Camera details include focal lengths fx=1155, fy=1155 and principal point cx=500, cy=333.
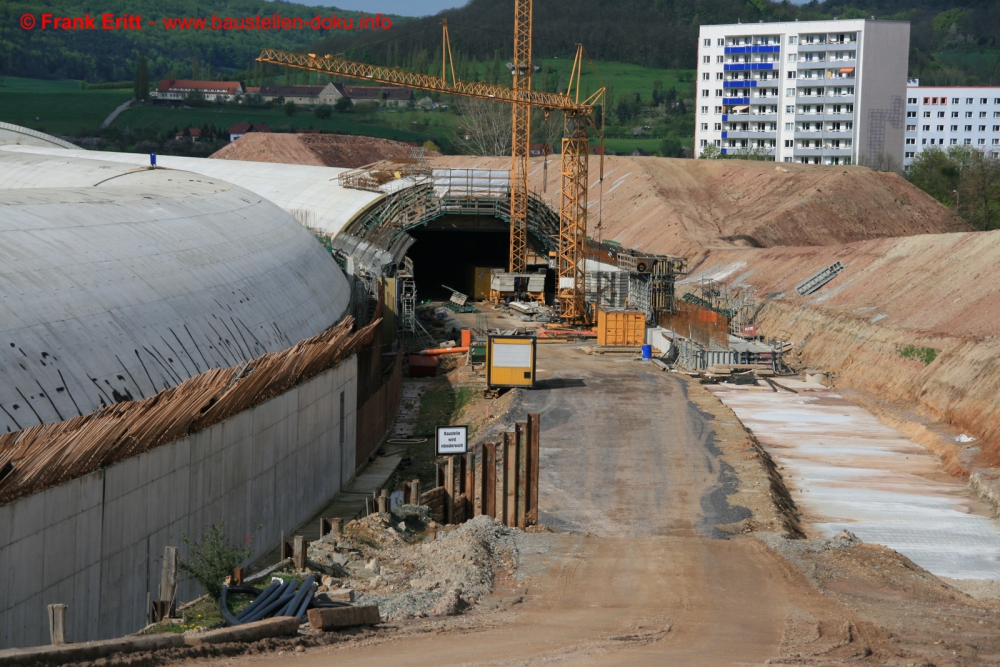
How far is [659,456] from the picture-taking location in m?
33.7

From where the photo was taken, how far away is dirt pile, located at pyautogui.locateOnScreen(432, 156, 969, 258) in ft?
300

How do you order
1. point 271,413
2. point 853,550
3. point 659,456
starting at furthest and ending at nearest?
1. point 659,456
2. point 271,413
3. point 853,550

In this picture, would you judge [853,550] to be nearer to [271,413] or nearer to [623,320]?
[271,413]

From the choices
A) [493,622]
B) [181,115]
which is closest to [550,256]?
[493,622]

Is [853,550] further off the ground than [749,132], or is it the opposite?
[749,132]

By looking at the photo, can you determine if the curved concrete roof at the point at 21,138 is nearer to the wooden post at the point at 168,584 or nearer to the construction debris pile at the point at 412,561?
the construction debris pile at the point at 412,561

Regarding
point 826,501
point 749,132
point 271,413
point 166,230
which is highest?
point 749,132

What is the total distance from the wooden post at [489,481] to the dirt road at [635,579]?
171 cm

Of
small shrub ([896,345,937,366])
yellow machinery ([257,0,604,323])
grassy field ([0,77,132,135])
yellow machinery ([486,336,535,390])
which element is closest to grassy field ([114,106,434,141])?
grassy field ([0,77,132,135])

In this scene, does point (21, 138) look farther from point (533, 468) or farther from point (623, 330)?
point (533, 468)

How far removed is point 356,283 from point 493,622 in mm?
35971

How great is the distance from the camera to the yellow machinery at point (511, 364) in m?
43.9

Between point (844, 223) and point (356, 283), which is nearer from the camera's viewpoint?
point (356, 283)

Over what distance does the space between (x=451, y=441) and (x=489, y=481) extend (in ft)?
4.65
